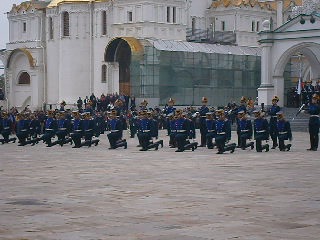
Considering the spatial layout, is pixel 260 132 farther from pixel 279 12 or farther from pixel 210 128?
pixel 279 12

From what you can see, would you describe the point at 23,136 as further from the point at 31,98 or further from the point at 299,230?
the point at 31,98

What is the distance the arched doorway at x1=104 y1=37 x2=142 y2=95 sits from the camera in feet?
187

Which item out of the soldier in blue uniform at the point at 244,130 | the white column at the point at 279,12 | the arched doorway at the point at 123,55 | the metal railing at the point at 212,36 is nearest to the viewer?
the soldier in blue uniform at the point at 244,130

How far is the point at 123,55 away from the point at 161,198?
46.7 m

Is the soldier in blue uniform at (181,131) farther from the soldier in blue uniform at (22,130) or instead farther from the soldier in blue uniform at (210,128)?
the soldier in blue uniform at (22,130)

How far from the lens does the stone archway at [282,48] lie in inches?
1815

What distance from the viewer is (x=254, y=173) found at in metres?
19.1

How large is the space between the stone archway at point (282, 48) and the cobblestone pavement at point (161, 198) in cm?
2278

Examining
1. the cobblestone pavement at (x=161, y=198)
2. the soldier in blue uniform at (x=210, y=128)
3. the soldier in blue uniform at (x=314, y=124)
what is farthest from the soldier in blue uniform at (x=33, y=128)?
the soldier in blue uniform at (x=314, y=124)

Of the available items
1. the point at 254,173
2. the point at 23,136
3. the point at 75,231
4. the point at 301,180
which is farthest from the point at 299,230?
the point at 23,136

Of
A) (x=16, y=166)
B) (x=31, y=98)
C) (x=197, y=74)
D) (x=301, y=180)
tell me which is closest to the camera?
(x=301, y=180)

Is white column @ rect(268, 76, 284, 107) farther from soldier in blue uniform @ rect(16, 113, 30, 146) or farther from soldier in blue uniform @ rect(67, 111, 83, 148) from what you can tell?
soldier in blue uniform @ rect(67, 111, 83, 148)

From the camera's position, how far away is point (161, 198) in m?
14.4

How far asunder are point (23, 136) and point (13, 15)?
38480 millimetres
